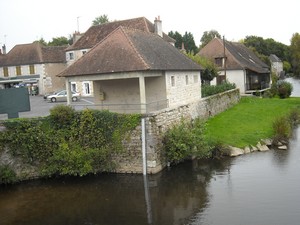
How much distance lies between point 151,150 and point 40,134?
221 inches

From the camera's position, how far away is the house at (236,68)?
138ft

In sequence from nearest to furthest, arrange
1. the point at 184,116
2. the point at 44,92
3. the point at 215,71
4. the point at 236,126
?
the point at 184,116 < the point at 236,126 < the point at 215,71 < the point at 44,92

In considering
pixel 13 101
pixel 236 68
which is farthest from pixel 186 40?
pixel 13 101

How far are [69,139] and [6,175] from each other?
11.4ft

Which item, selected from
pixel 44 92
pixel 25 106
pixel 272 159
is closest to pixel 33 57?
pixel 44 92

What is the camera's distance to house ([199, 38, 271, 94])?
138 feet

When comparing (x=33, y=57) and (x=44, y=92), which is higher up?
(x=33, y=57)

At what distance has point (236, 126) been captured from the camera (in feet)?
83.7

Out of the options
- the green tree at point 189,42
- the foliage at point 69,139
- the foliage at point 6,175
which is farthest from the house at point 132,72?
the green tree at point 189,42

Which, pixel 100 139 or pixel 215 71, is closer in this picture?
pixel 100 139

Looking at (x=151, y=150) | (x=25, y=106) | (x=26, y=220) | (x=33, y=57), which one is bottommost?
(x=26, y=220)

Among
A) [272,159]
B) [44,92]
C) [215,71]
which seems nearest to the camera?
[272,159]

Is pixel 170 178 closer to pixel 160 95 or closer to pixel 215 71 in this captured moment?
pixel 160 95

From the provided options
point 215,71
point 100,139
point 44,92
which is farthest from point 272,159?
point 44,92
